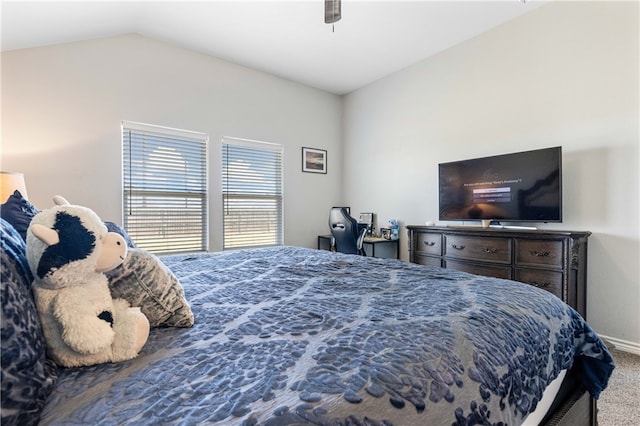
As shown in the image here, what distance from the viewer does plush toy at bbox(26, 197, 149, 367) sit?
659 millimetres

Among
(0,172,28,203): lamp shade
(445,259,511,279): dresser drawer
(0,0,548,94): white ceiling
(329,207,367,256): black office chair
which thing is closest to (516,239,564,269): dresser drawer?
(445,259,511,279): dresser drawer

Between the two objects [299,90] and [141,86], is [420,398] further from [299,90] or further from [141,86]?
[299,90]

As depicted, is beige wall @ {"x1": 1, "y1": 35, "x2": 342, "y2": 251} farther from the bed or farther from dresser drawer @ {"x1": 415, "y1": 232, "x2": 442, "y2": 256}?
the bed

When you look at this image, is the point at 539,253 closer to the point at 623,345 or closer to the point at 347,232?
the point at 623,345

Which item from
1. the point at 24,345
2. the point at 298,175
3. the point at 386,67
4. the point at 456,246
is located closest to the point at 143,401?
→ the point at 24,345

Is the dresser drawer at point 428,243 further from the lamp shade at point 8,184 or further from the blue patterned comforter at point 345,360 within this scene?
the lamp shade at point 8,184

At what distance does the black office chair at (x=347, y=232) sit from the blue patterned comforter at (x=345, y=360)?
199 cm

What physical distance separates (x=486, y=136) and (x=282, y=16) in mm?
2296

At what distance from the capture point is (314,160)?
442 cm

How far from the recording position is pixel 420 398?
2.10ft

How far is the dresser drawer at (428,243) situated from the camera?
10.2ft

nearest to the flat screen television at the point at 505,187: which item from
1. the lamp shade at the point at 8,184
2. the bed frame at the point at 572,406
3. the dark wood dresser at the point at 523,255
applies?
the dark wood dresser at the point at 523,255

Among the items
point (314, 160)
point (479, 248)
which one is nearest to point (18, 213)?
point (479, 248)

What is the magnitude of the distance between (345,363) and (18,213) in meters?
1.06
